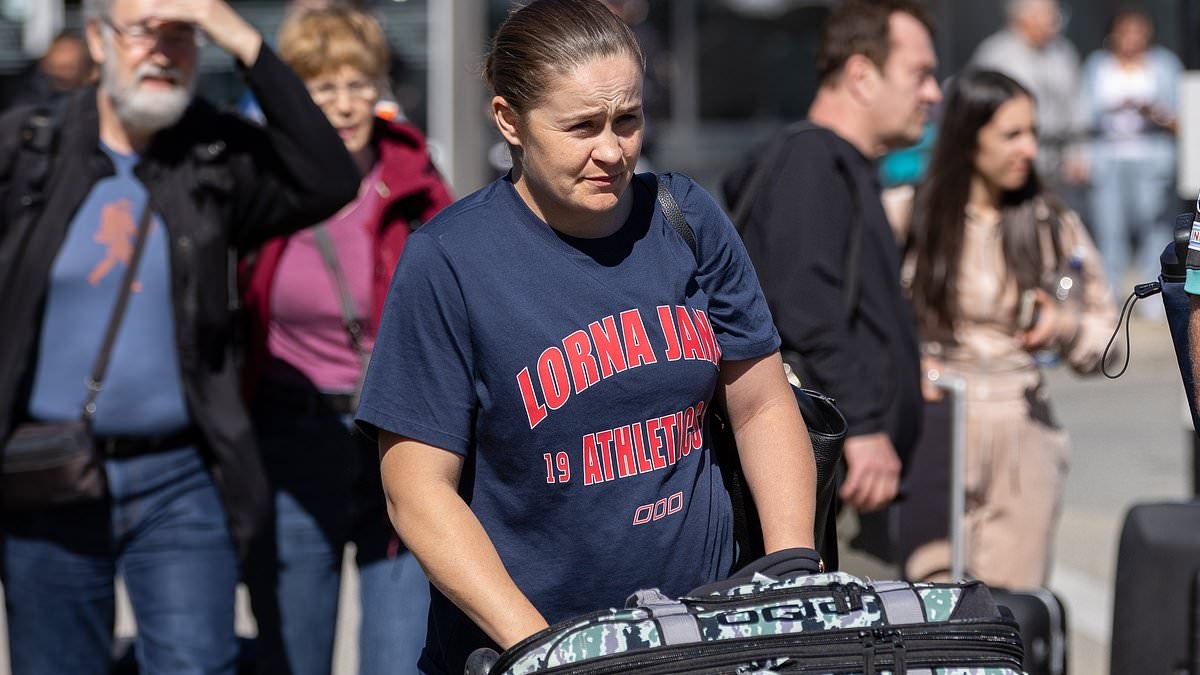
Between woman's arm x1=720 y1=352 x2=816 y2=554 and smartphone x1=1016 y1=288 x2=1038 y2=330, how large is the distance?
2.29 m

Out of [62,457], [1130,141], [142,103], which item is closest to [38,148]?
[142,103]

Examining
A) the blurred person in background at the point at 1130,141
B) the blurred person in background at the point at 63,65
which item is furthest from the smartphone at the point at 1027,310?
the blurred person in background at the point at 1130,141

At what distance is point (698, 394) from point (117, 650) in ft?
8.22

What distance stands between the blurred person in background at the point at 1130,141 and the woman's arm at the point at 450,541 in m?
10.1

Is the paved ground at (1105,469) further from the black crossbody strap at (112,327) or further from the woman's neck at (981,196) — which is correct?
the black crossbody strap at (112,327)

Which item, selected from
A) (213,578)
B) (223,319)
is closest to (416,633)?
(213,578)

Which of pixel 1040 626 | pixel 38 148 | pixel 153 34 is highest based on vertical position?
pixel 153 34

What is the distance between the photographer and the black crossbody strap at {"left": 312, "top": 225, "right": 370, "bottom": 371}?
14.0 feet

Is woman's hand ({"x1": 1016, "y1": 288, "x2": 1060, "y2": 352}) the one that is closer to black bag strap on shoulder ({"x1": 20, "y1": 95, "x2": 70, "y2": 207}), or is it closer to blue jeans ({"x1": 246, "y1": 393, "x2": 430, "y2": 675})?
blue jeans ({"x1": 246, "y1": 393, "x2": 430, "y2": 675})

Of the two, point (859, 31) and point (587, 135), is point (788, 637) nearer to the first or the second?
point (587, 135)

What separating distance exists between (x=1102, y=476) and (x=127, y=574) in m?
5.47

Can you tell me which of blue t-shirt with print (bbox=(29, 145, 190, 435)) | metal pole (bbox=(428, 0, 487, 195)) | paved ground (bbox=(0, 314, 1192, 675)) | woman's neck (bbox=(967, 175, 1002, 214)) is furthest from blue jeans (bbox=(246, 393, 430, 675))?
metal pole (bbox=(428, 0, 487, 195))

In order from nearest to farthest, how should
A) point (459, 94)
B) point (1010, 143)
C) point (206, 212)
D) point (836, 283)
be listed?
point (206, 212)
point (836, 283)
point (1010, 143)
point (459, 94)

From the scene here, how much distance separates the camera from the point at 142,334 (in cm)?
385
